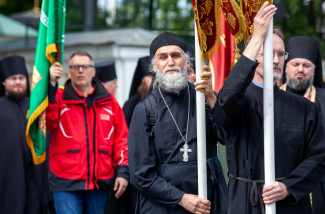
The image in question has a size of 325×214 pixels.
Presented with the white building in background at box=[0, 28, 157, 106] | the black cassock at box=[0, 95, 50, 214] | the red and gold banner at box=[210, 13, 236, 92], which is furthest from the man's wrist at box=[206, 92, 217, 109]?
the white building in background at box=[0, 28, 157, 106]

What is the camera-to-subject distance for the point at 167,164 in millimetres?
3490

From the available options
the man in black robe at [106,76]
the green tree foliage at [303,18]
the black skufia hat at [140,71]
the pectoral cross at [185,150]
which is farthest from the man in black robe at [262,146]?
the green tree foliage at [303,18]

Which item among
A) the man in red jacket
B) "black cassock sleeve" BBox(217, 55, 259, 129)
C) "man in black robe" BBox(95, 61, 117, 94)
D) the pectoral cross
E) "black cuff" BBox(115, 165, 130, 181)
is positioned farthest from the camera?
"man in black robe" BBox(95, 61, 117, 94)

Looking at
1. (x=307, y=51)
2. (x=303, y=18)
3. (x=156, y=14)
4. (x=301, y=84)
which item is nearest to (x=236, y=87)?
(x=301, y=84)

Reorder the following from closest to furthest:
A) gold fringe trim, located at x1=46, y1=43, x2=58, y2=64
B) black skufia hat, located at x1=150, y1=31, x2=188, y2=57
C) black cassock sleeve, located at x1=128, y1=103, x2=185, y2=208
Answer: black cassock sleeve, located at x1=128, y1=103, x2=185, y2=208, black skufia hat, located at x1=150, y1=31, x2=188, y2=57, gold fringe trim, located at x1=46, y1=43, x2=58, y2=64

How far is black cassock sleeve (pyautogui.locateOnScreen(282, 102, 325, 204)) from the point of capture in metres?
2.83

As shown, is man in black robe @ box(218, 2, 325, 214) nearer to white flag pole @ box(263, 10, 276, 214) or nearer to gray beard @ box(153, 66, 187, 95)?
white flag pole @ box(263, 10, 276, 214)

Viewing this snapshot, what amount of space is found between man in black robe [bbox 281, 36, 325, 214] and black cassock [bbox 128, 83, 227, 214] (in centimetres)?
179

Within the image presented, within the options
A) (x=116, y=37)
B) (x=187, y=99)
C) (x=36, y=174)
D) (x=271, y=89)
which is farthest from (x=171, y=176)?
(x=116, y=37)

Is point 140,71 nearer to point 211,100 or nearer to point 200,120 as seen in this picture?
point 211,100

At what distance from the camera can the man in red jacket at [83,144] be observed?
4703 mm

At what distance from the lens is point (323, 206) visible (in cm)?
437

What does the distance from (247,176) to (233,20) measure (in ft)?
3.30

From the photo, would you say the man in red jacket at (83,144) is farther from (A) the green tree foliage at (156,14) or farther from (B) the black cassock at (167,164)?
(A) the green tree foliage at (156,14)
